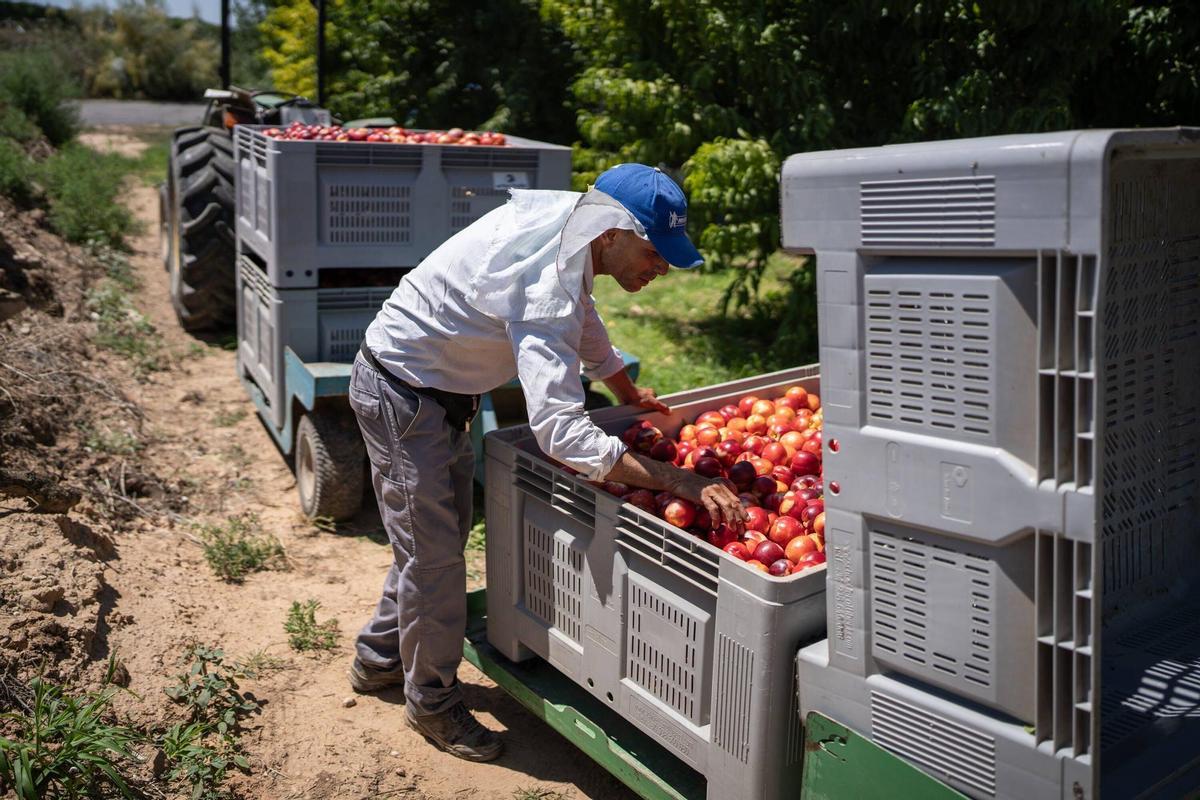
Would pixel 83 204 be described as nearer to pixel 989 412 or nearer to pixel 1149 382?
pixel 1149 382

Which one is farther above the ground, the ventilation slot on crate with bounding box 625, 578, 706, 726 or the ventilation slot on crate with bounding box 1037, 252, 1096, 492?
the ventilation slot on crate with bounding box 1037, 252, 1096, 492

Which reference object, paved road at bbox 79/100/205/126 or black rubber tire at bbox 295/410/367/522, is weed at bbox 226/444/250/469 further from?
paved road at bbox 79/100/205/126

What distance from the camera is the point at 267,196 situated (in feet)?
19.0

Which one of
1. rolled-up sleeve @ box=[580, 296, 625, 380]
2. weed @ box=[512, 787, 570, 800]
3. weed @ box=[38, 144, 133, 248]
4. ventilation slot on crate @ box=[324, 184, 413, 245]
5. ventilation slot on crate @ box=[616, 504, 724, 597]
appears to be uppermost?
weed @ box=[38, 144, 133, 248]

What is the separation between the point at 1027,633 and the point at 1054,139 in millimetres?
984

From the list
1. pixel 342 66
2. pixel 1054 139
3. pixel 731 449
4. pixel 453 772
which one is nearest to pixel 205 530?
pixel 453 772

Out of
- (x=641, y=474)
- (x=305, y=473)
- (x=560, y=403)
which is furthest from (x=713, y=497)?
(x=305, y=473)

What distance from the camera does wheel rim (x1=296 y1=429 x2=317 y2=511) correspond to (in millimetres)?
5918

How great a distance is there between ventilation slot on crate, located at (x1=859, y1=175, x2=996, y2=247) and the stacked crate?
3.71 meters

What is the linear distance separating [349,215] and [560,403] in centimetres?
294

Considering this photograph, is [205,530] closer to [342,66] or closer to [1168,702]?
[1168,702]

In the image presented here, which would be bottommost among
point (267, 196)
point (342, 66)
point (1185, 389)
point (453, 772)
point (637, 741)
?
point (453, 772)

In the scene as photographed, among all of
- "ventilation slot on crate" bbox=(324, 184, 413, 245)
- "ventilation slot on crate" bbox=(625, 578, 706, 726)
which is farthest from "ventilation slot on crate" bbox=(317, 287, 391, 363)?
"ventilation slot on crate" bbox=(625, 578, 706, 726)

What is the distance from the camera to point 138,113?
33.6 m
